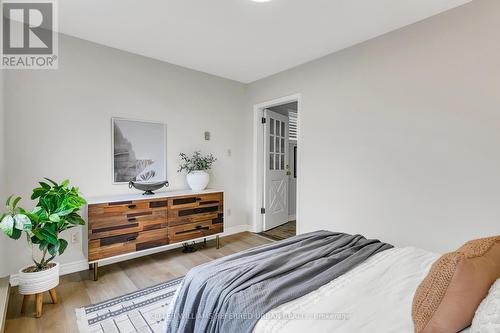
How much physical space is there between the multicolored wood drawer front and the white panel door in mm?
1125

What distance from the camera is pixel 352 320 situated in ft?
3.22

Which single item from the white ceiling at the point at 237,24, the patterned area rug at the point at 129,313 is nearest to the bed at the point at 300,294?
the patterned area rug at the point at 129,313

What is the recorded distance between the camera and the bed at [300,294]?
992 millimetres

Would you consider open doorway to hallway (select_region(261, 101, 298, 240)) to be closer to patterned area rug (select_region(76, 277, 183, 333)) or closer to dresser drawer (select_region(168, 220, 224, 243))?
dresser drawer (select_region(168, 220, 224, 243))

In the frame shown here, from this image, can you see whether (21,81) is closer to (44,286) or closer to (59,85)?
(59,85)

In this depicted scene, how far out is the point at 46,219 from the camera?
1.99 metres

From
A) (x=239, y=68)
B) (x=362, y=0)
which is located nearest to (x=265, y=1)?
(x=362, y=0)

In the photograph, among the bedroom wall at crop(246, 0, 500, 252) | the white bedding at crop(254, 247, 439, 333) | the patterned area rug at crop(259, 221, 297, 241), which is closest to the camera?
the white bedding at crop(254, 247, 439, 333)

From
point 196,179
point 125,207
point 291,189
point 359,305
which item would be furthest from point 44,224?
point 291,189

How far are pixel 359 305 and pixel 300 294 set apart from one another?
25 centimetres

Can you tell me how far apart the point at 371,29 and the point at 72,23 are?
118 inches

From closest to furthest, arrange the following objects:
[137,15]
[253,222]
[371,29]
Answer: [137,15], [371,29], [253,222]

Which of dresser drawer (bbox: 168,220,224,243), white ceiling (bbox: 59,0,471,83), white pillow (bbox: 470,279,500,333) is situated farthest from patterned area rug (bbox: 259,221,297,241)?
white pillow (bbox: 470,279,500,333)

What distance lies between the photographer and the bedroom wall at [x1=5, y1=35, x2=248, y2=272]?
8.25ft
